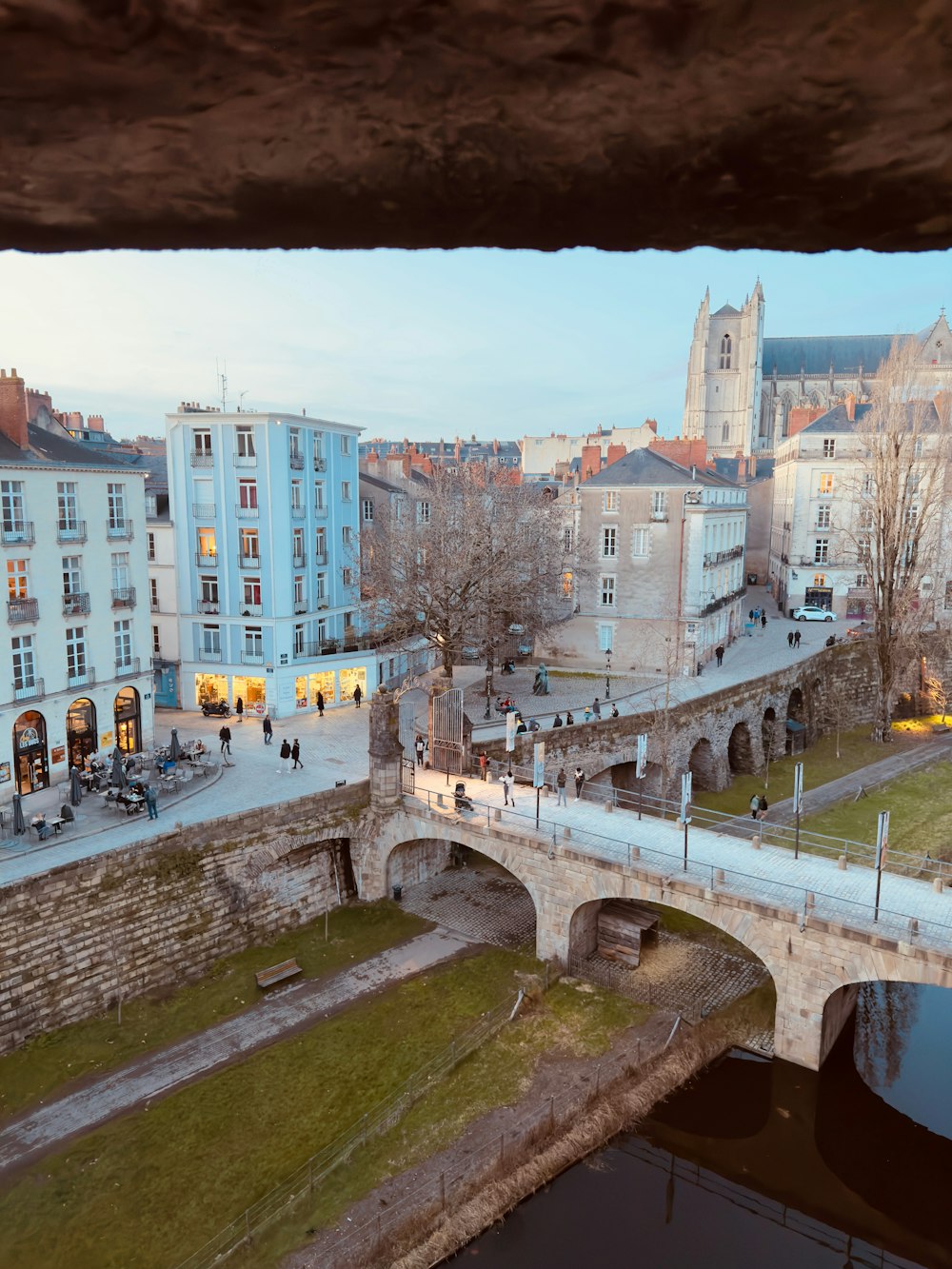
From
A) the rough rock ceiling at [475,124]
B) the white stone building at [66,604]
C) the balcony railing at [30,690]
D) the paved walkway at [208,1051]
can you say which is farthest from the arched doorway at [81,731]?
the rough rock ceiling at [475,124]

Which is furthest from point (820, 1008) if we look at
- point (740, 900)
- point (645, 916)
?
point (645, 916)

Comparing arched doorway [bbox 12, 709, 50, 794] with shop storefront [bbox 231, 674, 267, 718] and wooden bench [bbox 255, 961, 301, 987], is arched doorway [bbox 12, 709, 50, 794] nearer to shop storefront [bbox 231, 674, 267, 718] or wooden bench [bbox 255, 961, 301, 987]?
wooden bench [bbox 255, 961, 301, 987]

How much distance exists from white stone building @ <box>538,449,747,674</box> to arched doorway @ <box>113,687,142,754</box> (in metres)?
19.6

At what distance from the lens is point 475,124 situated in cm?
202

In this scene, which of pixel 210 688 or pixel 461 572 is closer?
pixel 461 572

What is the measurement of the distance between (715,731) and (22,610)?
2557 cm

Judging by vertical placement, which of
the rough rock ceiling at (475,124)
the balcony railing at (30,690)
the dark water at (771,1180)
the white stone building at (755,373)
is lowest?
the dark water at (771,1180)

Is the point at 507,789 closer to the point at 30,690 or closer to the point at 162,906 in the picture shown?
the point at 162,906

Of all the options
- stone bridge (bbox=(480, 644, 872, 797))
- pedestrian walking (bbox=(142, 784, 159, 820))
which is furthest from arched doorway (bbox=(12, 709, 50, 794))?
stone bridge (bbox=(480, 644, 872, 797))

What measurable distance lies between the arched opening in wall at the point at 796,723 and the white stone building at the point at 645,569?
4.51 metres

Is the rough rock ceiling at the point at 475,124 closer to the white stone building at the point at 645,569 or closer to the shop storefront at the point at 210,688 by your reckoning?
the shop storefront at the point at 210,688

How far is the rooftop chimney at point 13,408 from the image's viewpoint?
2652cm

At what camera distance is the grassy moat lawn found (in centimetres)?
1509

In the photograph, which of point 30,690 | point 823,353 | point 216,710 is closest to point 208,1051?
point 30,690
